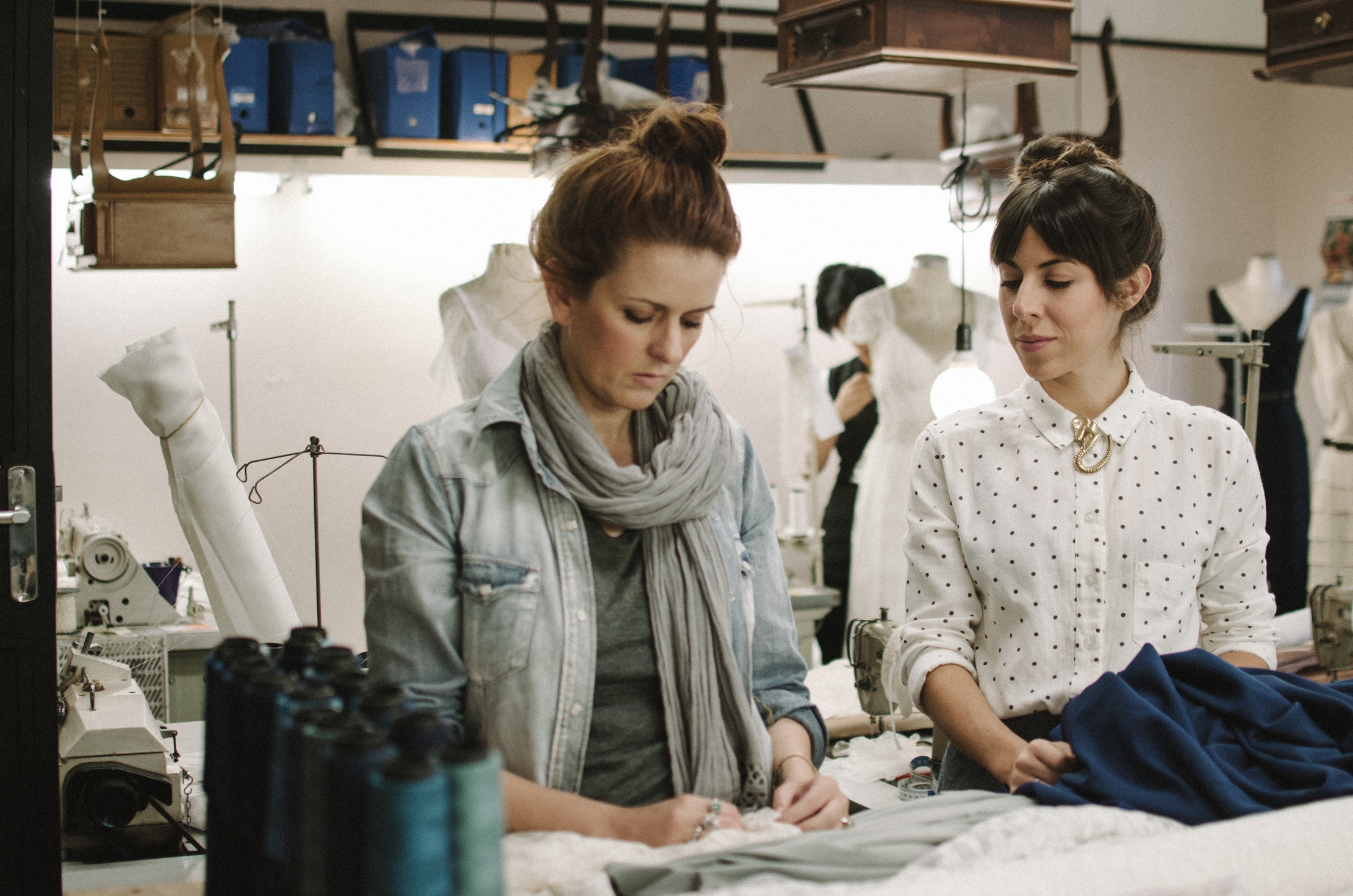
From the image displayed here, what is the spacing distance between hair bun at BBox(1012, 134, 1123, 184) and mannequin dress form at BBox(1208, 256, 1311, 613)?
12.9 ft

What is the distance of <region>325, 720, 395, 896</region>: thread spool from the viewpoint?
0.89 m

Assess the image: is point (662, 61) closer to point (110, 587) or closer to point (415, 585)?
point (110, 587)

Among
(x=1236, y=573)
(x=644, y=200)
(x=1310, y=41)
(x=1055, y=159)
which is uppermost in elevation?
(x=1310, y=41)

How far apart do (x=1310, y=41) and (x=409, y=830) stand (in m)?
3.26

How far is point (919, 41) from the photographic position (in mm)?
2801

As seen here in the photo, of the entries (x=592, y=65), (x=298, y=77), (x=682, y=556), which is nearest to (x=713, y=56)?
(x=592, y=65)

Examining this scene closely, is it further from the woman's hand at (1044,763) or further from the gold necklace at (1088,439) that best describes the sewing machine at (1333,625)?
the woman's hand at (1044,763)

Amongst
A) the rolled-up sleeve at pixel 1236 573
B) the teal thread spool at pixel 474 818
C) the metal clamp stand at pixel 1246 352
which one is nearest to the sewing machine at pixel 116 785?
the teal thread spool at pixel 474 818

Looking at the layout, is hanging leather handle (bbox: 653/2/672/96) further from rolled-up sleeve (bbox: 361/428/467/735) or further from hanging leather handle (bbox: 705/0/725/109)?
rolled-up sleeve (bbox: 361/428/467/735)

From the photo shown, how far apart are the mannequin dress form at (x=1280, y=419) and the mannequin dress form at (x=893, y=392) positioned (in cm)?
156

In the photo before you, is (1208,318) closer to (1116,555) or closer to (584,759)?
(1116,555)

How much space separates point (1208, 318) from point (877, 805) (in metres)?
5.06

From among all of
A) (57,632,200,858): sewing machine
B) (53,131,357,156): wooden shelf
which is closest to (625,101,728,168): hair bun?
(57,632,200,858): sewing machine

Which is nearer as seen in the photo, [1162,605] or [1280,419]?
[1162,605]
